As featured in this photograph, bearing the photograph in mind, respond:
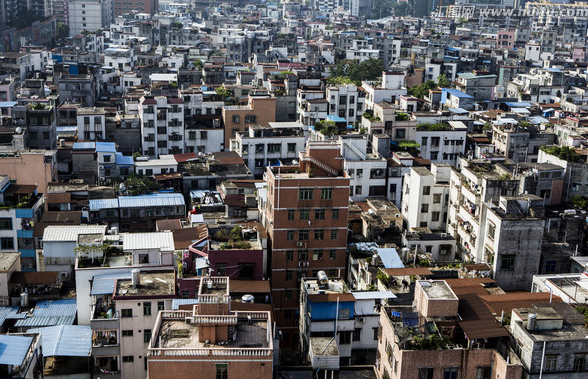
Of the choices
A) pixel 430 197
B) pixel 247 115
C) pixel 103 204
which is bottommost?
pixel 103 204

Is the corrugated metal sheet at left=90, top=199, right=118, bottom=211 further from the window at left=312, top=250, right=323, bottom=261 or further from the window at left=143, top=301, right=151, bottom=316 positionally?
the window at left=143, top=301, right=151, bottom=316

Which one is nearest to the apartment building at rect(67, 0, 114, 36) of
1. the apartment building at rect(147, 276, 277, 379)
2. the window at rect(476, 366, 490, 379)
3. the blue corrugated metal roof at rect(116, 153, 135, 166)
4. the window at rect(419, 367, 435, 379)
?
the blue corrugated metal roof at rect(116, 153, 135, 166)

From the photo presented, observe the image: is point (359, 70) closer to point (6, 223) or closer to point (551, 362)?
point (6, 223)

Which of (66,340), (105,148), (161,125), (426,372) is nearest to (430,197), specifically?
(426,372)

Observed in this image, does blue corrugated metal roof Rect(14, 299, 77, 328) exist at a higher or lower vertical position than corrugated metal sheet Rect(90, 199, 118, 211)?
lower

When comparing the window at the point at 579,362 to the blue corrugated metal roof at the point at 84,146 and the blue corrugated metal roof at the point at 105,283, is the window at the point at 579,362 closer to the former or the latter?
the blue corrugated metal roof at the point at 105,283

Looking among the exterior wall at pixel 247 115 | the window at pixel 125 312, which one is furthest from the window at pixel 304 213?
the exterior wall at pixel 247 115

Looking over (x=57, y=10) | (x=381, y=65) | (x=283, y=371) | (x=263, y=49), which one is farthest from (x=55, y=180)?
(x=57, y=10)
